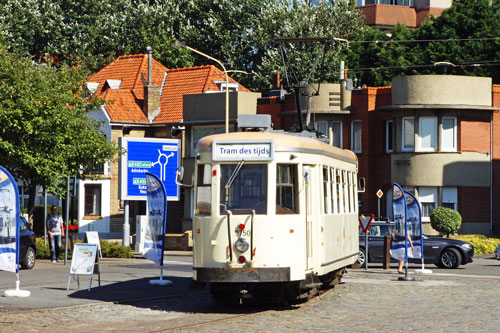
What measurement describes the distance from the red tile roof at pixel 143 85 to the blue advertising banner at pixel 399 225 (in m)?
32.1

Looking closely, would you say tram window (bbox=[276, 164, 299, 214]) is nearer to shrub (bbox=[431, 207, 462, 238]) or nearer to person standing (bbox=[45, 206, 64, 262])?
person standing (bbox=[45, 206, 64, 262])

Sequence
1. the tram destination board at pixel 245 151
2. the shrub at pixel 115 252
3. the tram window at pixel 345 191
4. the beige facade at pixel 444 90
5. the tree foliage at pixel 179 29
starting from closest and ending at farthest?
the tram destination board at pixel 245 151 → the tram window at pixel 345 191 → the shrub at pixel 115 252 → the beige facade at pixel 444 90 → the tree foliage at pixel 179 29

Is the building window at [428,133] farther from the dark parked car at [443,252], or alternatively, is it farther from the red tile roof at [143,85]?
the red tile roof at [143,85]

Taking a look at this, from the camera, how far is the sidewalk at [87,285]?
768 inches

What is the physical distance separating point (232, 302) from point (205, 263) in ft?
5.72

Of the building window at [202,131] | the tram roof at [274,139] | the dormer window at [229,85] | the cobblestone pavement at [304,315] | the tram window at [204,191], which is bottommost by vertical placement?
the cobblestone pavement at [304,315]

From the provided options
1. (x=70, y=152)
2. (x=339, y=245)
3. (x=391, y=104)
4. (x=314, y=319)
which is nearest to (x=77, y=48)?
(x=391, y=104)

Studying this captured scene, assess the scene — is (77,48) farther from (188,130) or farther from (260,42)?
(188,130)

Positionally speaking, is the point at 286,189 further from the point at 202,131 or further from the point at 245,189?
the point at 202,131

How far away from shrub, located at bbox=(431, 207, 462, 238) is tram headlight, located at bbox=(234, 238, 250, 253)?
2865 centimetres

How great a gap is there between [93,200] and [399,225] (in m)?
36.7

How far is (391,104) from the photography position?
49.1 meters

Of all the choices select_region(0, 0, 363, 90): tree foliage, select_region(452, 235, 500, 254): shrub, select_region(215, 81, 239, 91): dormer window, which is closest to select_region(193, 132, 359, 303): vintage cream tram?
select_region(452, 235, 500, 254): shrub

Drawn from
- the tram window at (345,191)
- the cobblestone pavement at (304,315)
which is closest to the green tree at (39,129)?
the cobblestone pavement at (304,315)
